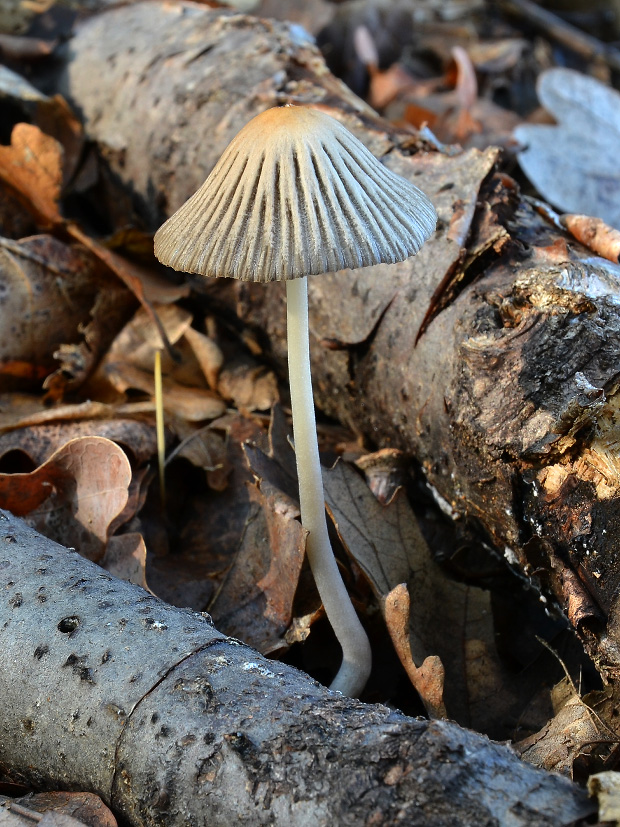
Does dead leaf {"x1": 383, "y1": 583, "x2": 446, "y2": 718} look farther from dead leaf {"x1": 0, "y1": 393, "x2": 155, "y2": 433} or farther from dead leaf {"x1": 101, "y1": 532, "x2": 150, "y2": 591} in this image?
dead leaf {"x1": 0, "y1": 393, "x2": 155, "y2": 433}

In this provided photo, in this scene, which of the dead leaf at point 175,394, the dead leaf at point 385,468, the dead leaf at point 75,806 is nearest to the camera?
the dead leaf at point 75,806

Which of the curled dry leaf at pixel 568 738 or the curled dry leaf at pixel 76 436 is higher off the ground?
the curled dry leaf at pixel 568 738

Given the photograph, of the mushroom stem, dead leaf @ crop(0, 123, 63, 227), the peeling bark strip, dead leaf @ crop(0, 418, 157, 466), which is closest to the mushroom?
the mushroom stem

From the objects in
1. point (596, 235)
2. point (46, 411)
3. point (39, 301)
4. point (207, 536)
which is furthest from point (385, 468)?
point (39, 301)

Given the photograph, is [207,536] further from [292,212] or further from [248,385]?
[292,212]

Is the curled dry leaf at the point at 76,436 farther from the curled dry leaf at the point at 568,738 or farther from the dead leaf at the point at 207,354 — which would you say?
the curled dry leaf at the point at 568,738

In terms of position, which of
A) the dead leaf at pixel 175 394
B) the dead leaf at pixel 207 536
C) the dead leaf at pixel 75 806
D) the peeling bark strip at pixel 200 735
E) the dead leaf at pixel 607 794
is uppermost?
the dead leaf at pixel 607 794

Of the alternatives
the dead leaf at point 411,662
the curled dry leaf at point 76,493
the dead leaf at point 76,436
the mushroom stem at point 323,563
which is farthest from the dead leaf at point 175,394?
the dead leaf at point 411,662
